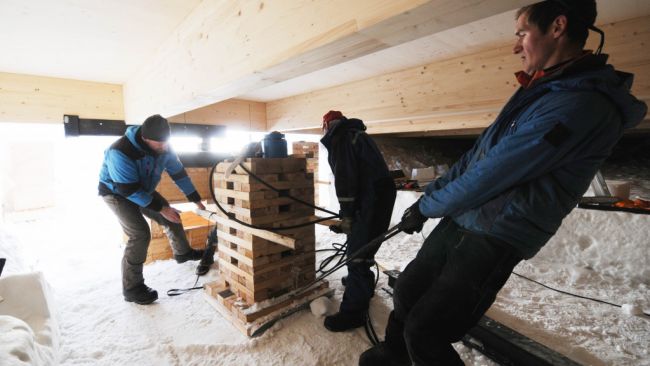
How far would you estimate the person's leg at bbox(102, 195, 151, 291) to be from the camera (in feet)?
8.11

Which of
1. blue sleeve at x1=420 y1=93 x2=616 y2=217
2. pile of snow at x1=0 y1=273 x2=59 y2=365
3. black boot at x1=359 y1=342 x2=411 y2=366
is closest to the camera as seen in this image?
blue sleeve at x1=420 y1=93 x2=616 y2=217

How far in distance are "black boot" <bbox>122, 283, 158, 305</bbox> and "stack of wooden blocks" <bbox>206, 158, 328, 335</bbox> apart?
467mm

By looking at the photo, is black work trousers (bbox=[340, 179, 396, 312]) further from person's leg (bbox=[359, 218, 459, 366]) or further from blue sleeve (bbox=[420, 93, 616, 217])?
blue sleeve (bbox=[420, 93, 616, 217])

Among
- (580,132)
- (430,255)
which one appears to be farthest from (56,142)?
(580,132)

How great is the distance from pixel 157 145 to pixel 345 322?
2002 mm

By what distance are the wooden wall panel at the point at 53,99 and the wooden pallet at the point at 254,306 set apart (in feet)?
8.89

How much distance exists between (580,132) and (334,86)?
3.34 metres

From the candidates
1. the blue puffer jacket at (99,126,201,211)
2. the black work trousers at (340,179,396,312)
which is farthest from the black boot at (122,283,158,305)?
the black work trousers at (340,179,396,312)

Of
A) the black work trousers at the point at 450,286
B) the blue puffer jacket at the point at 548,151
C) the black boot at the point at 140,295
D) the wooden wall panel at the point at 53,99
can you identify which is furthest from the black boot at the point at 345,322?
the wooden wall panel at the point at 53,99

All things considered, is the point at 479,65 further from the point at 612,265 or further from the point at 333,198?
the point at 333,198

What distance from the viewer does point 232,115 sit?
4.65 m

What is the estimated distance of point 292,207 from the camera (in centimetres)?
232

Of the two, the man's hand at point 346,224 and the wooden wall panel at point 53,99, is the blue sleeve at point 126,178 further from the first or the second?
the wooden wall panel at point 53,99

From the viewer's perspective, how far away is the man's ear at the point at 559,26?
3.04 feet
